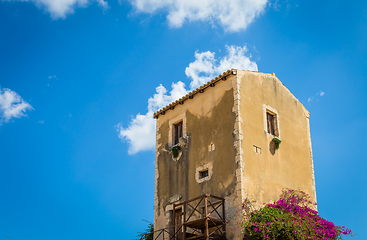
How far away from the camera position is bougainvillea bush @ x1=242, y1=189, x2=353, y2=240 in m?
15.3

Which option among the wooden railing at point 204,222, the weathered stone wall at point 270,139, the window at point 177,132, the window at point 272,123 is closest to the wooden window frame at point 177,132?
the window at point 177,132

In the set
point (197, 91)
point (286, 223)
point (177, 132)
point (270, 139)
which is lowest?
point (286, 223)

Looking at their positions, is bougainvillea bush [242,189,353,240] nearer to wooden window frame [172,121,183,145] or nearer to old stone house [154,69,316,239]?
old stone house [154,69,316,239]

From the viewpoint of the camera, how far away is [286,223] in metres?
15.5

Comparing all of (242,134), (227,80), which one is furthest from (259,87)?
(242,134)

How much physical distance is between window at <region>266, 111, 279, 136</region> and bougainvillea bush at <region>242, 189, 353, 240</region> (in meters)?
2.75

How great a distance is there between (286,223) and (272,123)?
17.5 ft

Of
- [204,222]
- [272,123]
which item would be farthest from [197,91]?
[204,222]

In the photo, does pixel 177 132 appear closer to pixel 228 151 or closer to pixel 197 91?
pixel 197 91

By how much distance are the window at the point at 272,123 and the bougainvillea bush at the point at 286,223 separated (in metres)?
2.75

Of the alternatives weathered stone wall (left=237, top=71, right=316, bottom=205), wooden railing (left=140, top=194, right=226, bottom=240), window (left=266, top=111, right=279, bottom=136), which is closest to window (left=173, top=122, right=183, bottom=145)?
wooden railing (left=140, top=194, right=226, bottom=240)

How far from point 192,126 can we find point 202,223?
5055 millimetres

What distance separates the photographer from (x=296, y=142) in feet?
65.4

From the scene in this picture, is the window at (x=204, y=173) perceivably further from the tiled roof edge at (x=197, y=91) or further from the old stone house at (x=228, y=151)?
the tiled roof edge at (x=197, y=91)
